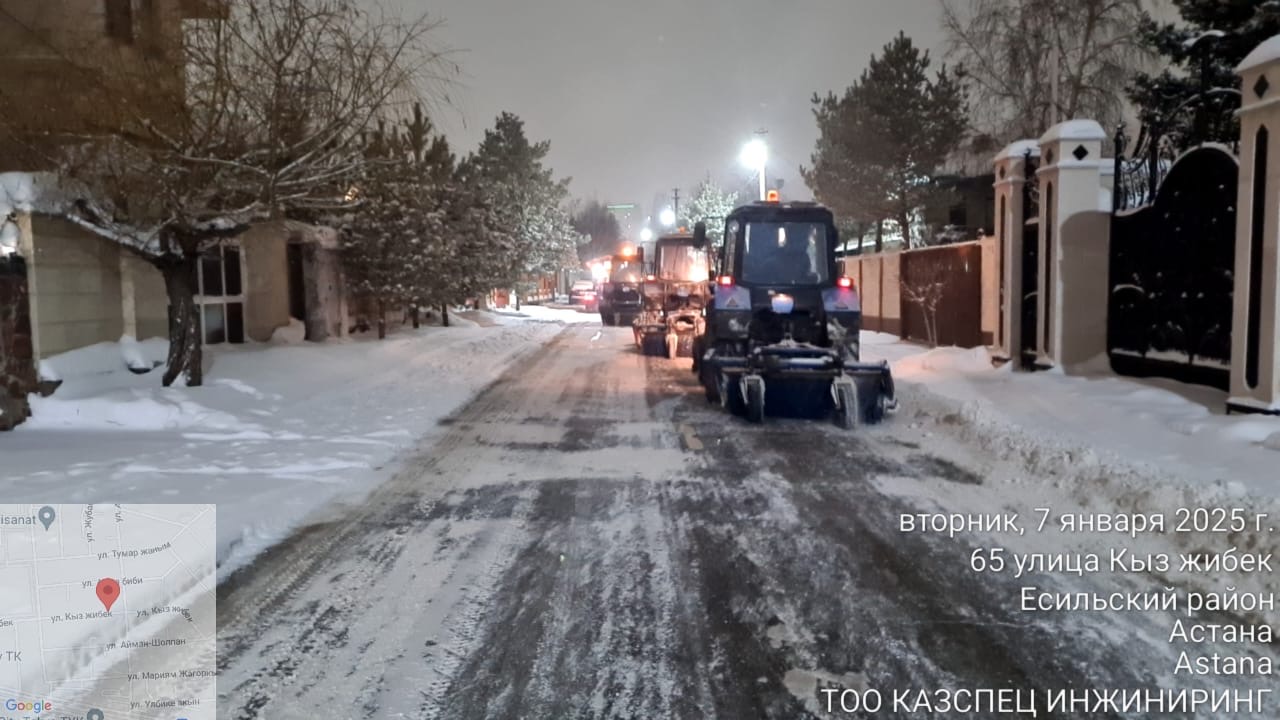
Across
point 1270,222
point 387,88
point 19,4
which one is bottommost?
point 1270,222

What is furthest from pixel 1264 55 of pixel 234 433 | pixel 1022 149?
pixel 234 433

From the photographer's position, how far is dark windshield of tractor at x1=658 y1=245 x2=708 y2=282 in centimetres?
2270

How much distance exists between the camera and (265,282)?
20.5 m

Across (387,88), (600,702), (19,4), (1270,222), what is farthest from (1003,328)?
(19,4)

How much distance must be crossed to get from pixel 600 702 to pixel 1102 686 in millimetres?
2360

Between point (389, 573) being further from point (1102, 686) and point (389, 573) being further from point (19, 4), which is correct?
point (19, 4)

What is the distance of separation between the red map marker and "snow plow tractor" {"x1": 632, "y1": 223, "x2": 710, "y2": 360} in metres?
14.6

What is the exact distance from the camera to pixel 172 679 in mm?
4461

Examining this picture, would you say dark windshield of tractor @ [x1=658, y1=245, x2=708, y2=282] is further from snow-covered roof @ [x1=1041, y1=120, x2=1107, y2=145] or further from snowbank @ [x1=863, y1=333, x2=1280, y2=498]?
snow-covered roof @ [x1=1041, y1=120, x2=1107, y2=145]

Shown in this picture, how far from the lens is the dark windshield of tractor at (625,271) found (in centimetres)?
3578

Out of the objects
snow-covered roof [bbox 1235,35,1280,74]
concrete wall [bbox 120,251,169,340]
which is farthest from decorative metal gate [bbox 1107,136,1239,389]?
concrete wall [bbox 120,251,169,340]

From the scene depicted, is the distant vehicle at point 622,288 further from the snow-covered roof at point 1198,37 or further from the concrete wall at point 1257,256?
the concrete wall at point 1257,256

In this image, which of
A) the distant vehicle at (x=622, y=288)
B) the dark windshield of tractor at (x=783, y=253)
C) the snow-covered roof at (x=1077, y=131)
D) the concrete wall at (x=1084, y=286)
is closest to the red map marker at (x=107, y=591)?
the dark windshield of tractor at (x=783, y=253)

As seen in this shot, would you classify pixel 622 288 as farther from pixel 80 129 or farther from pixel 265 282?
pixel 80 129
